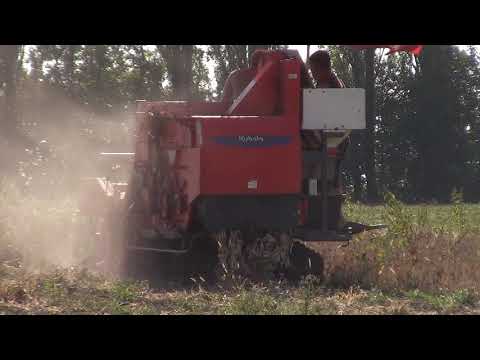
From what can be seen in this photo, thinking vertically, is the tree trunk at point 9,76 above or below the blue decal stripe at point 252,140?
above

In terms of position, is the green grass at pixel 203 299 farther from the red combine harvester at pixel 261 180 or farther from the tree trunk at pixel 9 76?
the tree trunk at pixel 9 76

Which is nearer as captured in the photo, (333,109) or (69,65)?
(333,109)

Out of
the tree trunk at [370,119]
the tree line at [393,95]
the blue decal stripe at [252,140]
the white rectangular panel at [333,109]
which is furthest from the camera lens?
the tree line at [393,95]

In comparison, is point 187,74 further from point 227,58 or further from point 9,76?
point 9,76

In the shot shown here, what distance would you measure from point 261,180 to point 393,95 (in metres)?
36.8

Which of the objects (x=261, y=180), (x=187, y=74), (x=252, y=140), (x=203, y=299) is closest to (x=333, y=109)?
(x=252, y=140)

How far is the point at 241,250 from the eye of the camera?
32.6 feet

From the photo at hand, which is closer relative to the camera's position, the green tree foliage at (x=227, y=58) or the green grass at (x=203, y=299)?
the green grass at (x=203, y=299)

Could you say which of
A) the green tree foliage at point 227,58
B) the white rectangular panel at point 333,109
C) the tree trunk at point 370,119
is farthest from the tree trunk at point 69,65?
the white rectangular panel at point 333,109

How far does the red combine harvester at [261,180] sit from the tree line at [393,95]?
28834 millimetres

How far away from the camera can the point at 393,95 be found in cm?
4553

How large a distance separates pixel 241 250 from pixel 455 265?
2593 millimetres

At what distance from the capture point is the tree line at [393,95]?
40.8 m

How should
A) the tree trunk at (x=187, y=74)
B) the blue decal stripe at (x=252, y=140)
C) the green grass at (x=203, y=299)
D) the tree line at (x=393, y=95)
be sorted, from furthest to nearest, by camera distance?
1. the tree line at (x=393, y=95)
2. the tree trunk at (x=187, y=74)
3. the blue decal stripe at (x=252, y=140)
4. the green grass at (x=203, y=299)
